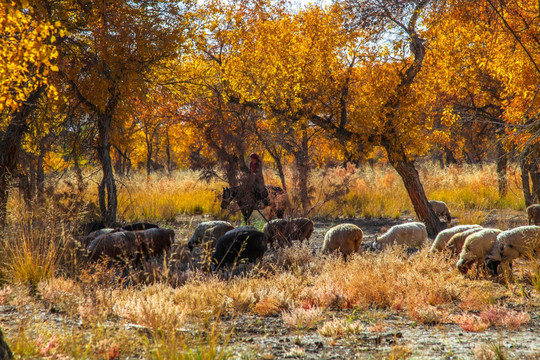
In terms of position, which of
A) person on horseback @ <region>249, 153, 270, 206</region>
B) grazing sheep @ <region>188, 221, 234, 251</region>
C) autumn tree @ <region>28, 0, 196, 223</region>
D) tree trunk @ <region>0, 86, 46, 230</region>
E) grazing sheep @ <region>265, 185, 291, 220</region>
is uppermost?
autumn tree @ <region>28, 0, 196, 223</region>

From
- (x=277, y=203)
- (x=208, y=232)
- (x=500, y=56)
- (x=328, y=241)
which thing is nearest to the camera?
(x=328, y=241)

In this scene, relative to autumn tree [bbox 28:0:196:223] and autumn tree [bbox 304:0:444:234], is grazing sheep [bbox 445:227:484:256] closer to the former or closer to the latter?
autumn tree [bbox 304:0:444:234]

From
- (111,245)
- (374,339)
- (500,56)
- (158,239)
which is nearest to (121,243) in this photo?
(111,245)

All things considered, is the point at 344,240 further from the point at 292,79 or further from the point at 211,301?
the point at 292,79

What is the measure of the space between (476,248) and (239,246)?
310 cm

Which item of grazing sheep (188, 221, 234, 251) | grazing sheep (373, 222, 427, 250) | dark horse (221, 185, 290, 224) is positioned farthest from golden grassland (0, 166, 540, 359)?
dark horse (221, 185, 290, 224)

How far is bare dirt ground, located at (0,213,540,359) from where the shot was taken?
3445 millimetres

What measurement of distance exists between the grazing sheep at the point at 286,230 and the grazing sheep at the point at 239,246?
4.35 feet

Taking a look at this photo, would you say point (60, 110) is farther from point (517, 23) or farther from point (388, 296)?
point (517, 23)

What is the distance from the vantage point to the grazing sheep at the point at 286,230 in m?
8.23

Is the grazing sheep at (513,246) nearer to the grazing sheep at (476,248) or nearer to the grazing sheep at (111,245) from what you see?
the grazing sheep at (476,248)

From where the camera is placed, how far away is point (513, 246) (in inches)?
220

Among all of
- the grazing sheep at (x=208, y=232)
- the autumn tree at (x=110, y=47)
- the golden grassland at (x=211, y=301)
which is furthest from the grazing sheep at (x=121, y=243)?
the autumn tree at (x=110, y=47)

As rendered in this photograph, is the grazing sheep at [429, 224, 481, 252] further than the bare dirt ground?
Yes
